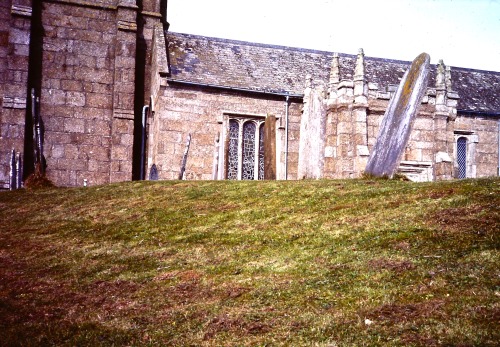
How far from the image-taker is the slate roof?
22.9 meters

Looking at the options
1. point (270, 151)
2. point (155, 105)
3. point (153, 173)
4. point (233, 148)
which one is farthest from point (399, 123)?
point (155, 105)

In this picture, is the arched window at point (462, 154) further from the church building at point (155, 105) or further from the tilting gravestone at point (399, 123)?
the tilting gravestone at point (399, 123)

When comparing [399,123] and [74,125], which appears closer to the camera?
[399,123]

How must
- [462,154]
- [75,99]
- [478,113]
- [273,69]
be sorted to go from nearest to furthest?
[75,99] → [273,69] → [478,113] → [462,154]

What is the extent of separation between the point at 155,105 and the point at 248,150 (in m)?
4.39

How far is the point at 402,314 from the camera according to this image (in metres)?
4.96

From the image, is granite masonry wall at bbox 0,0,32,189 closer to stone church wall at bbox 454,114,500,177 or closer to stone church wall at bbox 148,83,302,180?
stone church wall at bbox 148,83,302,180

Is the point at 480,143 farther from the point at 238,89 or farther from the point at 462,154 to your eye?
the point at 238,89

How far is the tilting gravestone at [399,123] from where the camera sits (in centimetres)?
1180

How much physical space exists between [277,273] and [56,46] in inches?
702

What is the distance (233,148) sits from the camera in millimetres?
22922

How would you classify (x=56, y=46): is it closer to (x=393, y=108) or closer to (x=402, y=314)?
(x=393, y=108)

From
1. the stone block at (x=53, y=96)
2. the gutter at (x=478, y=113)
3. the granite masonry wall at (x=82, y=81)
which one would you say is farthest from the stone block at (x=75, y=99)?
the gutter at (x=478, y=113)

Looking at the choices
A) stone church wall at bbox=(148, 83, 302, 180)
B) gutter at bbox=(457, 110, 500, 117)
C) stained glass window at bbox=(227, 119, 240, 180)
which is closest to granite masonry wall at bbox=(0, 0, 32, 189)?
stone church wall at bbox=(148, 83, 302, 180)
